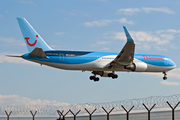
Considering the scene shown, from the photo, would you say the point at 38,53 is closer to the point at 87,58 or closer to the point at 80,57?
the point at 80,57

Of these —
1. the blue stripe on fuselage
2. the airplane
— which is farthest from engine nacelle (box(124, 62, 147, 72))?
the blue stripe on fuselage

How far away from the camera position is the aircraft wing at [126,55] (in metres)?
30.4

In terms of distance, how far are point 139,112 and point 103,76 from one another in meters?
22.9

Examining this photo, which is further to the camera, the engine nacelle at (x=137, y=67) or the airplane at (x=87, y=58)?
the engine nacelle at (x=137, y=67)

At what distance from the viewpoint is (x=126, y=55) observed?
33281 millimetres

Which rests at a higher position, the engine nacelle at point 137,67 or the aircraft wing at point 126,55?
the aircraft wing at point 126,55

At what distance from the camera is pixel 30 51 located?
1315 inches

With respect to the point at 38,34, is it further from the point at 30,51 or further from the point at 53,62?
the point at 53,62

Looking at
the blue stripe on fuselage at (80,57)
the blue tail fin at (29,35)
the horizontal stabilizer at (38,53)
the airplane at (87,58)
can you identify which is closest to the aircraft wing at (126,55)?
the airplane at (87,58)

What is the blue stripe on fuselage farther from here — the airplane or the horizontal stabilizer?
the horizontal stabilizer

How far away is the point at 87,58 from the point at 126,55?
5052 millimetres

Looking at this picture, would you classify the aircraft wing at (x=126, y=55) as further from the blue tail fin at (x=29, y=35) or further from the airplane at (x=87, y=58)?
the blue tail fin at (x=29, y=35)

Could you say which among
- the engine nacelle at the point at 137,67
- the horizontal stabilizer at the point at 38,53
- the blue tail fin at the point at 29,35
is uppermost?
the blue tail fin at the point at 29,35

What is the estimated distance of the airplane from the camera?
1239 inches
